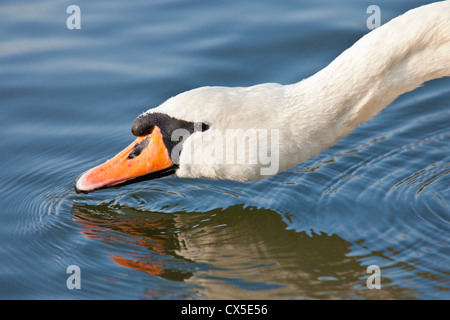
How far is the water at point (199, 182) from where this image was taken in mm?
6973

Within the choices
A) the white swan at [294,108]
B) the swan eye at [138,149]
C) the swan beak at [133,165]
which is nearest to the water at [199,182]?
the swan beak at [133,165]

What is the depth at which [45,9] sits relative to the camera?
495 inches

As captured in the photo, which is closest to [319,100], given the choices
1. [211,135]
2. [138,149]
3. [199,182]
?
[211,135]

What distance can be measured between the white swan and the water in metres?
1.00

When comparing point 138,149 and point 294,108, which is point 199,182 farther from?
point 294,108

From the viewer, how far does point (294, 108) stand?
671cm

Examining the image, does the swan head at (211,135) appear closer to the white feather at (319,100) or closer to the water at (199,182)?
the white feather at (319,100)

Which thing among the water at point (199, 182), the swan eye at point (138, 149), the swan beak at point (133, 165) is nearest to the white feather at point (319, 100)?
the swan beak at point (133, 165)

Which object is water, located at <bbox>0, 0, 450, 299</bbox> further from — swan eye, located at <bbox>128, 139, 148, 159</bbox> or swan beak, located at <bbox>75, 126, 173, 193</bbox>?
swan eye, located at <bbox>128, 139, 148, 159</bbox>

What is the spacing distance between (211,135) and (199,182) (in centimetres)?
192

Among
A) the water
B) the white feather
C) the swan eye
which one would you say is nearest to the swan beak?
the swan eye

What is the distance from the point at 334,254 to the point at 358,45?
6.49 feet

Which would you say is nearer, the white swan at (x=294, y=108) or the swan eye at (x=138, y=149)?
the white swan at (x=294, y=108)

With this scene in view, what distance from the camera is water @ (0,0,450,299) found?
6973 mm
